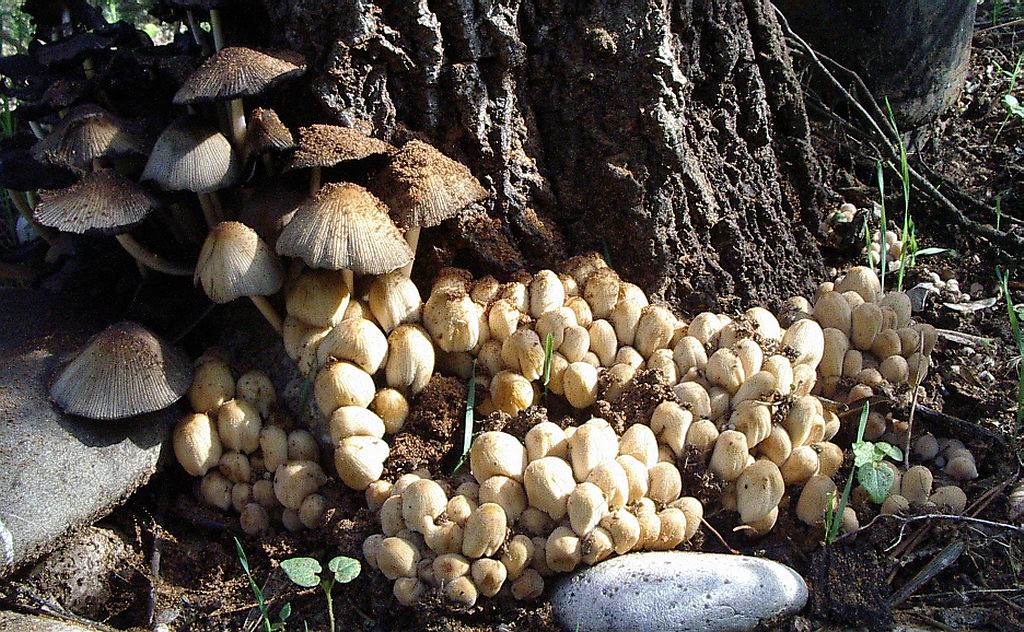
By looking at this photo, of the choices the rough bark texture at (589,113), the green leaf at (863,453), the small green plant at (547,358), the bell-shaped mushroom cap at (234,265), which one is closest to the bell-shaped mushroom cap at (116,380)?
the bell-shaped mushroom cap at (234,265)

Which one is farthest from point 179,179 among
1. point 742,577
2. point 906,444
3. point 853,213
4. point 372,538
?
point 853,213

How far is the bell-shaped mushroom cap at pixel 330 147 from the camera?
8.82 ft

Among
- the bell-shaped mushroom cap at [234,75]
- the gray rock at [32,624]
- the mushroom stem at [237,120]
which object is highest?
the bell-shaped mushroom cap at [234,75]

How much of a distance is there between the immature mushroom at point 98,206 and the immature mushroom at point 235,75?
0.32 metres

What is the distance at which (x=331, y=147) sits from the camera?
271 cm

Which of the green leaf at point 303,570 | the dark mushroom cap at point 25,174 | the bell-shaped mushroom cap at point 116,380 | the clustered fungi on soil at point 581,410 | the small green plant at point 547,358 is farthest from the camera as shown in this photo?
the dark mushroom cap at point 25,174

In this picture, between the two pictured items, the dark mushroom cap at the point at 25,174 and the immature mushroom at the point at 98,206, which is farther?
the dark mushroom cap at the point at 25,174

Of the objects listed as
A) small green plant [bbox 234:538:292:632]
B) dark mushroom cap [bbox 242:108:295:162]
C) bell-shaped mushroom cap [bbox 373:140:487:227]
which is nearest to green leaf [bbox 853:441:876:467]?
bell-shaped mushroom cap [bbox 373:140:487:227]

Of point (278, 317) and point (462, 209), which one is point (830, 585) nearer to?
point (462, 209)

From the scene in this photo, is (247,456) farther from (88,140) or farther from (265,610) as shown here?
(88,140)

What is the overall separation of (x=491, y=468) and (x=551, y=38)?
1.46m

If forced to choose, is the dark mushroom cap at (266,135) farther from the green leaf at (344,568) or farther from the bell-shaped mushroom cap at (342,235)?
the green leaf at (344,568)

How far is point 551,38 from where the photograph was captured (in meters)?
2.99

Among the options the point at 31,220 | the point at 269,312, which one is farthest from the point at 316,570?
the point at 31,220
